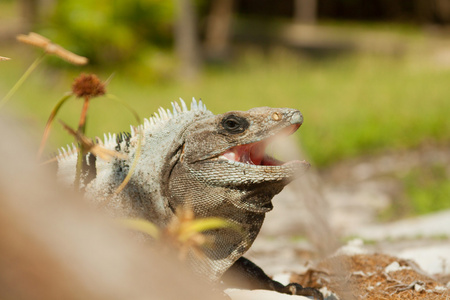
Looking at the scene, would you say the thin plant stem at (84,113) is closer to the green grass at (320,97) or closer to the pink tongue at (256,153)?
the pink tongue at (256,153)

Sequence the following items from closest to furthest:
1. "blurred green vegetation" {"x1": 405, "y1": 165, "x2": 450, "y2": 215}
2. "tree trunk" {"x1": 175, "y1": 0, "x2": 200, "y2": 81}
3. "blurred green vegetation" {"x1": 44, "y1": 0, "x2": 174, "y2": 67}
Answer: "blurred green vegetation" {"x1": 405, "y1": 165, "x2": 450, "y2": 215} → "blurred green vegetation" {"x1": 44, "y1": 0, "x2": 174, "y2": 67} → "tree trunk" {"x1": 175, "y1": 0, "x2": 200, "y2": 81}

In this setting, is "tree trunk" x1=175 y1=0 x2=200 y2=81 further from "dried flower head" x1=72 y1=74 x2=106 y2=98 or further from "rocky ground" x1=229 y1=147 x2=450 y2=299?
"dried flower head" x1=72 y1=74 x2=106 y2=98

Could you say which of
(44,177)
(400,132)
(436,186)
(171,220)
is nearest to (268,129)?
(171,220)

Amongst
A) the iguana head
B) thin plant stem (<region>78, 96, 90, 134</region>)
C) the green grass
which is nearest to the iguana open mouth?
the iguana head

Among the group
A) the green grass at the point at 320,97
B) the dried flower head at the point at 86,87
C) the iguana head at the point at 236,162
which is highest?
the green grass at the point at 320,97

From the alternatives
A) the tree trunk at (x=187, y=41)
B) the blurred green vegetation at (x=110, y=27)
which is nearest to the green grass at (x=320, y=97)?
the tree trunk at (x=187, y=41)

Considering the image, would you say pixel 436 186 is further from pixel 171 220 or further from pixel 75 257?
pixel 75 257

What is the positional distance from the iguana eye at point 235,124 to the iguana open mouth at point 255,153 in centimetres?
7

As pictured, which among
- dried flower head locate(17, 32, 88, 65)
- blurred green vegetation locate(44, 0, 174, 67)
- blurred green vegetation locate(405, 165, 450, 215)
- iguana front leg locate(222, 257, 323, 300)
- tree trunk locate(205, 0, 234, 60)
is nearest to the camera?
A: dried flower head locate(17, 32, 88, 65)

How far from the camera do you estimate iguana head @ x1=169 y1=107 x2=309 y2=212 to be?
99.4 inches

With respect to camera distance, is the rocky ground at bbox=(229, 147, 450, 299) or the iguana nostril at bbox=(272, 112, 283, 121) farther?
the rocky ground at bbox=(229, 147, 450, 299)

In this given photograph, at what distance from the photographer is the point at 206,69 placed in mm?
18953

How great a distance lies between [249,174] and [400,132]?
8.35 meters

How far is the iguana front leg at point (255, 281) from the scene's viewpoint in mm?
2955
